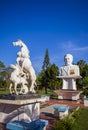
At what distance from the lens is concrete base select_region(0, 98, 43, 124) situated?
6219 mm

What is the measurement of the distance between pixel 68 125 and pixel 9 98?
2.38 meters

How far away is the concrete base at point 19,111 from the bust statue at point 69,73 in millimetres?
11846

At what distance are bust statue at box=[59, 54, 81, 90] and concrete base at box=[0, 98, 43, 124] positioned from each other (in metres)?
11.8

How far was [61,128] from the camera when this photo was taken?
5.69 meters

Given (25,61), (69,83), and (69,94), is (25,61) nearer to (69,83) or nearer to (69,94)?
(69,94)

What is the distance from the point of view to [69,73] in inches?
734

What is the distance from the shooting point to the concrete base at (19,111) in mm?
6219

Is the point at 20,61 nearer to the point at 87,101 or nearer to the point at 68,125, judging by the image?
the point at 68,125

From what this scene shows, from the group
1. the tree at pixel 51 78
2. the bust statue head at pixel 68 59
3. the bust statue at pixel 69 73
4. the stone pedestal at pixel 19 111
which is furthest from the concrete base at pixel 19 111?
the tree at pixel 51 78

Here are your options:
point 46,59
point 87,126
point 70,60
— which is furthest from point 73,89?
point 46,59

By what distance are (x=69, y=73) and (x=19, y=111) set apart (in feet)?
42.5

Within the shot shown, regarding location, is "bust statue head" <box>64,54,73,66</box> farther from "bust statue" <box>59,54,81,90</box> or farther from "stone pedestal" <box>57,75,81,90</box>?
"stone pedestal" <box>57,75,81,90</box>

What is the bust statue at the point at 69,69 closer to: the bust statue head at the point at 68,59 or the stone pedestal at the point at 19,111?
the bust statue head at the point at 68,59

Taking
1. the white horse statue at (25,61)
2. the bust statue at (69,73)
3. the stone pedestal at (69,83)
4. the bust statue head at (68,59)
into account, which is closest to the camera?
the white horse statue at (25,61)
